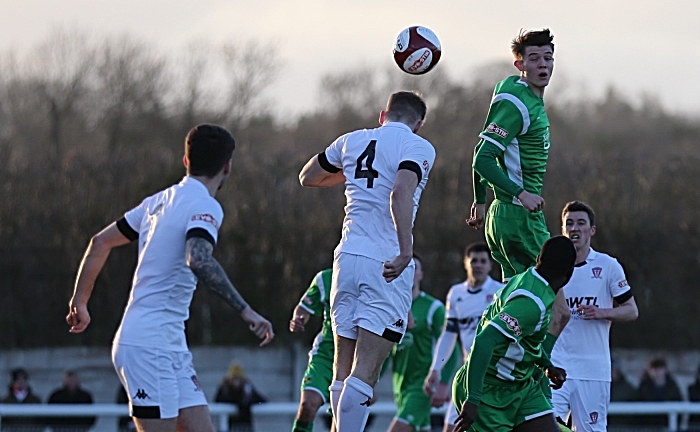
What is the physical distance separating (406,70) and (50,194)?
45.2 ft

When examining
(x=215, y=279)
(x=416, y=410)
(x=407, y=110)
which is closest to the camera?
(x=215, y=279)

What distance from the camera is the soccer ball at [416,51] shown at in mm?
8883

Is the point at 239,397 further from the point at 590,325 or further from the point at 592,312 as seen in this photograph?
the point at 592,312

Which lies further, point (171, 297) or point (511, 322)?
point (511, 322)

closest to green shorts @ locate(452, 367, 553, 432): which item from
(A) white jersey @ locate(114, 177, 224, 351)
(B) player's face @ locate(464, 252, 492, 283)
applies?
(A) white jersey @ locate(114, 177, 224, 351)

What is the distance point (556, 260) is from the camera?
782 centimetres

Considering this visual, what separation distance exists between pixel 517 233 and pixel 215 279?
2575 mm

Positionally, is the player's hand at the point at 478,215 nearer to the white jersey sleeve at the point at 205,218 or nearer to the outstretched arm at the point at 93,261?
the white jersey sleeve at the point at 205,218

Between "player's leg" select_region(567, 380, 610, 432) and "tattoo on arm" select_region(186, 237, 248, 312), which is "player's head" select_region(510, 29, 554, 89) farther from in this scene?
"player's leg" select_region(567, 380, 610, 432)

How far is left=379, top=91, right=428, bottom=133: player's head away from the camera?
8.30 metres

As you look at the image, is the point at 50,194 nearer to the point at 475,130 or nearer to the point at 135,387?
the point at 135,387

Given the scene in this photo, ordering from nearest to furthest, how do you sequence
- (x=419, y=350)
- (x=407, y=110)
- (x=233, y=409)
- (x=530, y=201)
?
(x=530, y=201)
(x=407, y=110)
(x=419, y=350)
(x=233, y=409)

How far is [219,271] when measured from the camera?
7141 mm

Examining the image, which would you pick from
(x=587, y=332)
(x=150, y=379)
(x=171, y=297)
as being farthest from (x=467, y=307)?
(x=150, y=379)
